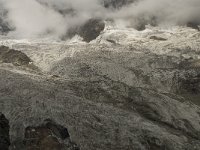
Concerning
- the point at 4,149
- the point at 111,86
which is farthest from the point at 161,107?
the point at 4,149

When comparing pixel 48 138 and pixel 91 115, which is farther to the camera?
pixel 91 115

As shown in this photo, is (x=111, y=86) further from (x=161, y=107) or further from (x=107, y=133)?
(x=107, y=133)

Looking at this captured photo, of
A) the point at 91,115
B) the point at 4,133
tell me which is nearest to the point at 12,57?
the point at 91,115

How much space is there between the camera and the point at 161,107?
380 ft

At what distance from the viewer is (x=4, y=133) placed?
82312 mm

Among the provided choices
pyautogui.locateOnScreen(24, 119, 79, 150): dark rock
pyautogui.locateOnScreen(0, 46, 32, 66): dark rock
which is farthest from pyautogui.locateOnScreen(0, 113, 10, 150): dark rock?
pyautogui.locateOnScreen(0, 46, 32, 66): dark rock

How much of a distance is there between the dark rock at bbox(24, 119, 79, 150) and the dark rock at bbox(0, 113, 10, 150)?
3802mm

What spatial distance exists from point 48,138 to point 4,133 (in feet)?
Result: 28.3

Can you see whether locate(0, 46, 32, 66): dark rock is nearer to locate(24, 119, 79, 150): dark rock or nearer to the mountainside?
the mountainside

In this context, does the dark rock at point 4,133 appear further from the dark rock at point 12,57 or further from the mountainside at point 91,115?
the dark rock at point 12,57

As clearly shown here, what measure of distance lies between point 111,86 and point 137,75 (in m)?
46.0

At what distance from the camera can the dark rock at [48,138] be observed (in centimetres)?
8506

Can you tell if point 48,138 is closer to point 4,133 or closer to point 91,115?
point 4,133

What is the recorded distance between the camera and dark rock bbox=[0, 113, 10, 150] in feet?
261
